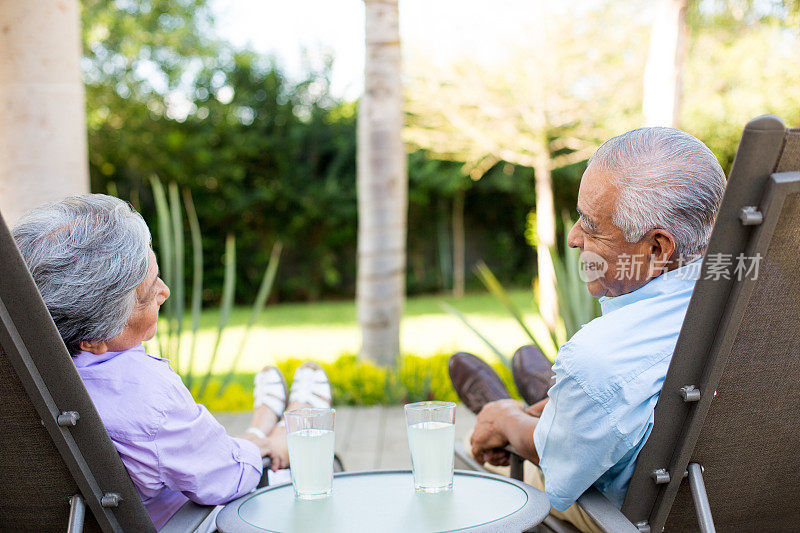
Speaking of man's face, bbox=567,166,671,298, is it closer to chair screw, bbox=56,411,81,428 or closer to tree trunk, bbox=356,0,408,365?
chair screw, bbox=56,411,81,428

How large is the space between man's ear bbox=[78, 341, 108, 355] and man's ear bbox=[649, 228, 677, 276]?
1.09 metres

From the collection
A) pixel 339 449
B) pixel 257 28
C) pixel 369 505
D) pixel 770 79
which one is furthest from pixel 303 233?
pixel 369 505

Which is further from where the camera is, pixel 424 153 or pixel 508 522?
pixel 424 153

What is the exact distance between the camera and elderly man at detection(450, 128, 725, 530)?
1.42 metres

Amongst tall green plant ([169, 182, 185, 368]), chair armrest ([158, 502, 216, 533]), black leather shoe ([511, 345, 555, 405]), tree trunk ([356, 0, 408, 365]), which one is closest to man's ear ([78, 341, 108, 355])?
chair armrest ([158, 502, 216, 533])

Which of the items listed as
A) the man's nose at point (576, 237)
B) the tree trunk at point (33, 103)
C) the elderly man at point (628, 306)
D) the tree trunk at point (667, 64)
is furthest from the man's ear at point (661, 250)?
the tree trunk at point (667, 64)

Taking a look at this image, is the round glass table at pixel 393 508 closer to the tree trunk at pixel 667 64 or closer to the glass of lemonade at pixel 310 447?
the glass of lemonade at pixel 310 447

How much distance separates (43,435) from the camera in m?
1.35

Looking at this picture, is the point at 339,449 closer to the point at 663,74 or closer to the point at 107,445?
the point at 107,445

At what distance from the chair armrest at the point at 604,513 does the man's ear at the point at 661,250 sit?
0.45 m

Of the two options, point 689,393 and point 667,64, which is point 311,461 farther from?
point 667,64

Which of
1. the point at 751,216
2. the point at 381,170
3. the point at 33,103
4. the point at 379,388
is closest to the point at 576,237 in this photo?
the point at 751,216

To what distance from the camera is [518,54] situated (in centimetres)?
945

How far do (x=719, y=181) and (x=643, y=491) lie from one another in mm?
598
